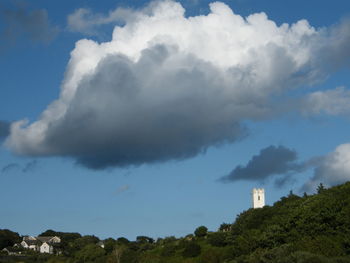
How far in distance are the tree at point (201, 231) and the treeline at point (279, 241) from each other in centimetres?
601

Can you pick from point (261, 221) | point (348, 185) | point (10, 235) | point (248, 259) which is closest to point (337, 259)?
point (248, 259)

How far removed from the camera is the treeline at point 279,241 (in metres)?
72.5

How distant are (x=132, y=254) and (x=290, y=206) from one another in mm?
32732

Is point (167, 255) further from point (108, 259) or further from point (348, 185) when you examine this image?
point (348, 185)

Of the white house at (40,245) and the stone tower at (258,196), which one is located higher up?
the stone tower at (258,196)

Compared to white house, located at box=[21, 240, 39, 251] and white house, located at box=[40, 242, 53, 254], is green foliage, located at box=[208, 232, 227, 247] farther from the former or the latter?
white house, located at box=[21, 240, 39, 251]

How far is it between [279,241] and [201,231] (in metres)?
53.8

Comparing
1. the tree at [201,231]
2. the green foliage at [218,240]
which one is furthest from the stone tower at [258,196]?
the green foliage at [218,240]

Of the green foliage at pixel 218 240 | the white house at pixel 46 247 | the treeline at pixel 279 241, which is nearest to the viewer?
the treeline at pixel 279 241

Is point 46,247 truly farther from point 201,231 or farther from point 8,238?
point 201,231

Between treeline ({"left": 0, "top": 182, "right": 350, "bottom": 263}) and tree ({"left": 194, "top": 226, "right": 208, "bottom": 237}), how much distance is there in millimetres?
6015

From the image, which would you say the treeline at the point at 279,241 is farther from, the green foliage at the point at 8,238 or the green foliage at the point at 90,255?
the green foliage at the point at 8,238

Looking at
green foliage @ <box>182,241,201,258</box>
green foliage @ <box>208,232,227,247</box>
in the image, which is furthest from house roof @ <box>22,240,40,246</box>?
green foliage @ <box>182,241,201,258</box>

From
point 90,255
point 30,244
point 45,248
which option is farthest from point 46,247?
point 90,255
